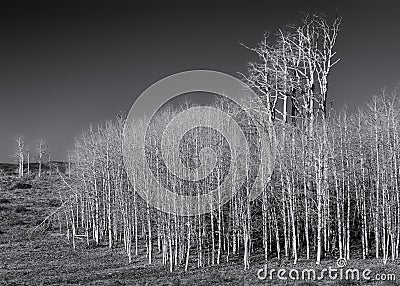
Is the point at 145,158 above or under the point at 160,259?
above

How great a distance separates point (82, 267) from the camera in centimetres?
2947

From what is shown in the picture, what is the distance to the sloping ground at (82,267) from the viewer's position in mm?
22531

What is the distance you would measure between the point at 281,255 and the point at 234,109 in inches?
384

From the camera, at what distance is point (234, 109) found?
1267 inches

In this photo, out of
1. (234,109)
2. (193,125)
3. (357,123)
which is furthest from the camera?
(193,125)

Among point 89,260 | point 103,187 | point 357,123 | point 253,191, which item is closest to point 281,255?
point 253,191

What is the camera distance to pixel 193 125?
34.2 m

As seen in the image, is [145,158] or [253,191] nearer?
[253,191]

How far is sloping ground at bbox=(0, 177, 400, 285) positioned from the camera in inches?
887

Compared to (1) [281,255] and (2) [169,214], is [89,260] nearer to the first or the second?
(2) [169,214]

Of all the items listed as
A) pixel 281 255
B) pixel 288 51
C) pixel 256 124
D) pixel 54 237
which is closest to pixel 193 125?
pixel 256 124

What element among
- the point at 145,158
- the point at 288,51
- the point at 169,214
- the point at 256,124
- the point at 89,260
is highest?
the point at 288,51

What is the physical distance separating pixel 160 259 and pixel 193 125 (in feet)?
30.7

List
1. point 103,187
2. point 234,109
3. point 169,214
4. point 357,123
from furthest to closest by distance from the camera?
1. point 103,187
2. point 234,109
3. point 357,123
4. point 169,214
